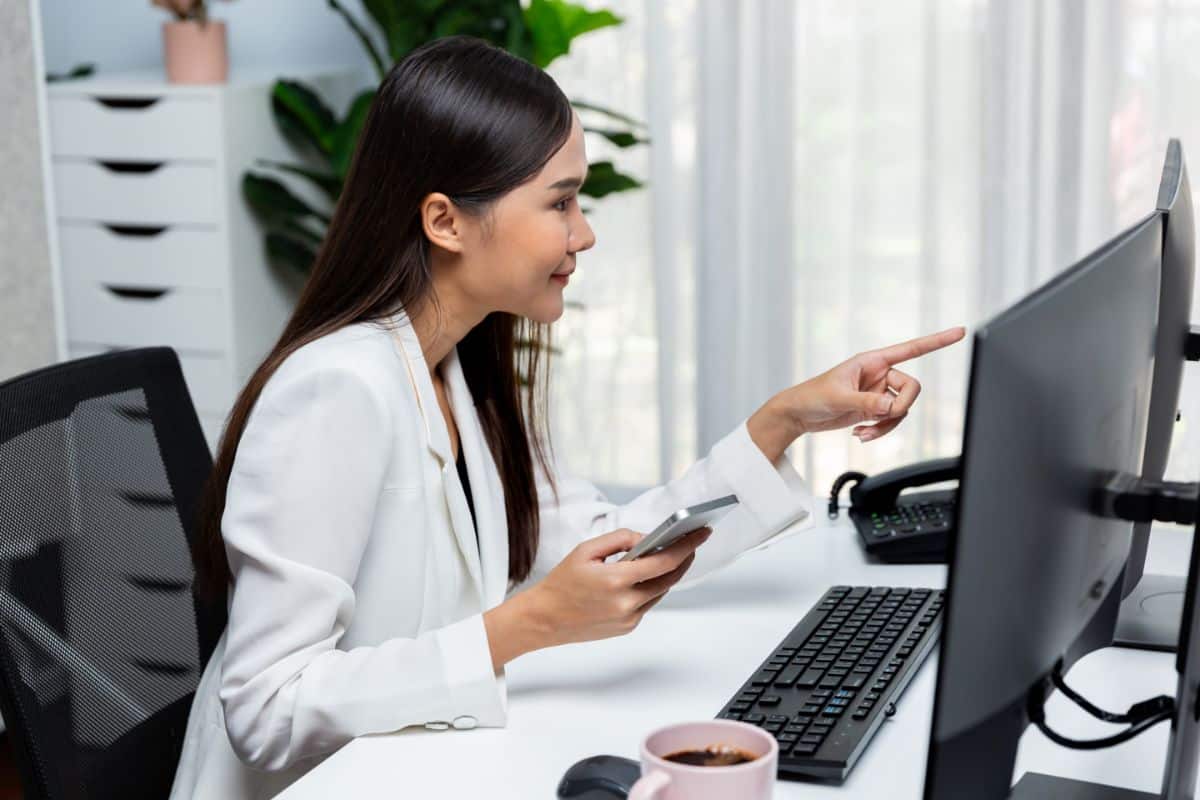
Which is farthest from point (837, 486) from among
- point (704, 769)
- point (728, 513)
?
point (704, 769)

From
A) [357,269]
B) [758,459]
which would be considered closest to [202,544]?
[357,269]

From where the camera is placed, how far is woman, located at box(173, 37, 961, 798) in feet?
3.66

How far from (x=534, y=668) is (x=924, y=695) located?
328 mm

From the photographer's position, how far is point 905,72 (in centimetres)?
281

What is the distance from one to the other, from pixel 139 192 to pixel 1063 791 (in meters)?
2.46

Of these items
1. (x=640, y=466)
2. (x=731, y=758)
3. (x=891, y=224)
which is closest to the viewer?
(x=731, y=758)

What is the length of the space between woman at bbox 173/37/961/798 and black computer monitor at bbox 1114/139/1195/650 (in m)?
0.18

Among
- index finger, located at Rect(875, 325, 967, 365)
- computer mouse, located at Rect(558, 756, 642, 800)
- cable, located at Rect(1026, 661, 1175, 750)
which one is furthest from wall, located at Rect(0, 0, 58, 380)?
cable, located at Rect(1026, 661, 1175, 750)

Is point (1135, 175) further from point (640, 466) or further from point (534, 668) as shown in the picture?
point (534, 668)

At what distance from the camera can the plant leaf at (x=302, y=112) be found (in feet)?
9.66

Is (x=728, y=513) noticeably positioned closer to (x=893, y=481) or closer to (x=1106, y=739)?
(x=893, y=481)

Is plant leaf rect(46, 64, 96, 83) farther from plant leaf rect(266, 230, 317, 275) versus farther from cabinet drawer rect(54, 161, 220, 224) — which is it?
plant leaf rect(266, 230, 317, 275)

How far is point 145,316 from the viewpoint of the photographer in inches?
119

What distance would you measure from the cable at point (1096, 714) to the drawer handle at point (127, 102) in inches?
99.9
